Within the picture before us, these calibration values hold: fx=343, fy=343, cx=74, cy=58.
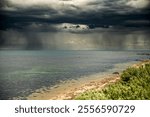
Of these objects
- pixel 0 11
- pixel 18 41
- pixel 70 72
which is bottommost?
pixel 70 72

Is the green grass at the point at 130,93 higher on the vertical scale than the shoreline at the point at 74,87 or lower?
higher

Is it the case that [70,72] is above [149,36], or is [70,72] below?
below

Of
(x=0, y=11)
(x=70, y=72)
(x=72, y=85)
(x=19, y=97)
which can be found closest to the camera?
(x=0, y=11)

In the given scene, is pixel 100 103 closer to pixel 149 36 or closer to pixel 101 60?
pixel 149 36

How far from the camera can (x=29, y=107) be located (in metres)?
5.26

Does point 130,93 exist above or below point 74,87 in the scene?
above

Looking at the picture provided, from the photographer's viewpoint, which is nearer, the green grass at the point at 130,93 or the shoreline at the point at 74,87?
the green grass at the point at 130,93

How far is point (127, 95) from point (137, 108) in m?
0.55

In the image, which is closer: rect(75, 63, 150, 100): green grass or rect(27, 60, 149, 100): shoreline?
rect(75, 63, 150, 100): green grass

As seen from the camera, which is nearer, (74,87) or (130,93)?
(130,93)

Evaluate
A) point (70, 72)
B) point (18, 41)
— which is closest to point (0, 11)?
point (18, 41)

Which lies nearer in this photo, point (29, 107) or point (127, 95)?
point (29, 107)

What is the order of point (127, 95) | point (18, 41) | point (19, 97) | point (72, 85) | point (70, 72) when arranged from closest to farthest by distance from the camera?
point (127, 95)
point (18, 41)
point (19, 97)
point (72, 85)
point (70, 72)

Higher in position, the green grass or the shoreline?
the green grass
